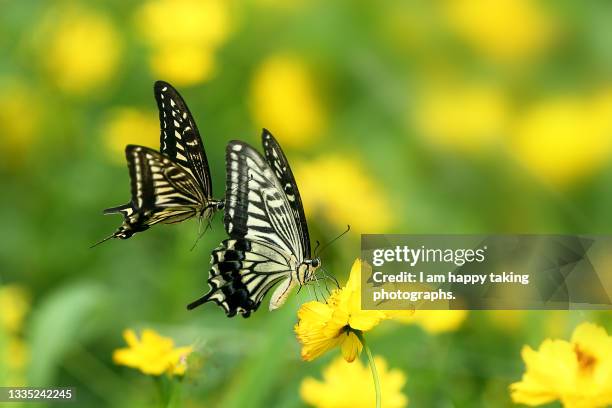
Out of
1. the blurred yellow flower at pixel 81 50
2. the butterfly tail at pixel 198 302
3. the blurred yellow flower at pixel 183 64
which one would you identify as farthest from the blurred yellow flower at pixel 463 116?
the butterfly tail at pixel 198 302

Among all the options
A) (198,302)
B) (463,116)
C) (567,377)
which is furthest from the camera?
(463,116)

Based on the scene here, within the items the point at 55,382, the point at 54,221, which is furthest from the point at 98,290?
the point at 54,221

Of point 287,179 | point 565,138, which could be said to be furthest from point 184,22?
point 287,179

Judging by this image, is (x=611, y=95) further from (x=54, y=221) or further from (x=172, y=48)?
(x=54, y=221)

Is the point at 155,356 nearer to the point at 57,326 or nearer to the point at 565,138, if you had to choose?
the point at 57,326

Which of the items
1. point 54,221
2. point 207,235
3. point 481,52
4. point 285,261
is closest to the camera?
point 285,261

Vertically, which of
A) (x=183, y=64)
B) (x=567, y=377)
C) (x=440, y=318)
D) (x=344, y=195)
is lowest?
(x=567, y=377)
